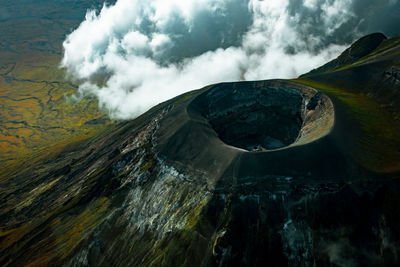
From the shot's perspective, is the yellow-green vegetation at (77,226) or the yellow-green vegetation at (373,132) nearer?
the yellow-green vegetation at (373,132)

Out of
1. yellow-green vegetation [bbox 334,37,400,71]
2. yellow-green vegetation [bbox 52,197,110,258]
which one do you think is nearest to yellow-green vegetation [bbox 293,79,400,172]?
yellow-green vegetation [bbox 334,37,400,71]

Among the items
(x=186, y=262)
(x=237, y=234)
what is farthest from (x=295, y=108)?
(x=186, y=262)

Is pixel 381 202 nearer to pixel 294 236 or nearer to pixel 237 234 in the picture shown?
pixel 294 236

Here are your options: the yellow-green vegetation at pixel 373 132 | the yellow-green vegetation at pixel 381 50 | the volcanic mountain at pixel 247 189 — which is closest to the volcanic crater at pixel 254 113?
the volcanic mountain at pixel 247 189

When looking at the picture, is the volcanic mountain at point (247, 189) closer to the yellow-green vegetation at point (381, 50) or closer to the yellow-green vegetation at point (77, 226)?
the yellow-green vegetation at point (77, 226)

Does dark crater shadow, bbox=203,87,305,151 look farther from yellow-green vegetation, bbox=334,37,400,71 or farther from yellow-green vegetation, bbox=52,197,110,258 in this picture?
yellow-green vegetation, bbox=52,197,110,258
